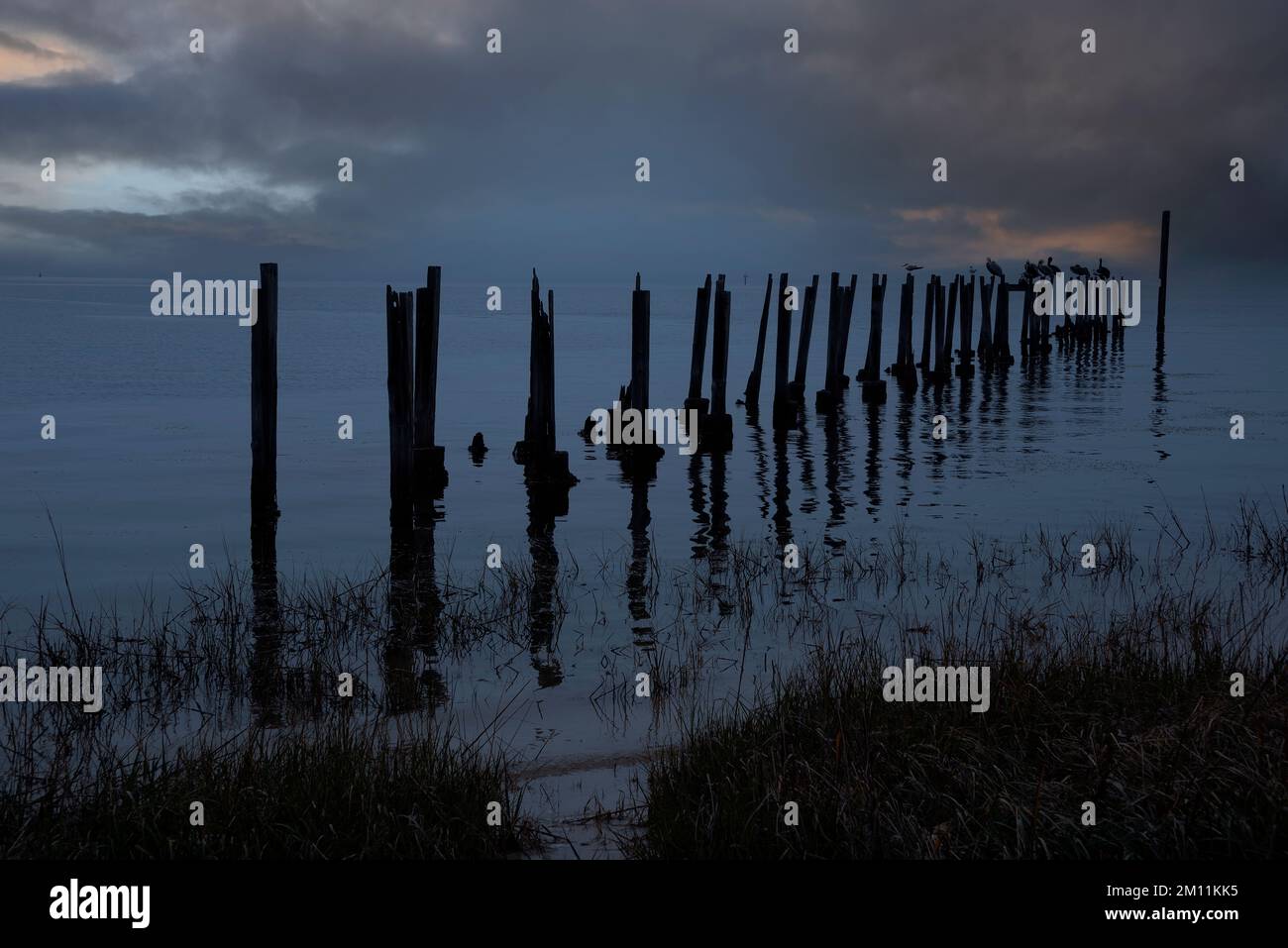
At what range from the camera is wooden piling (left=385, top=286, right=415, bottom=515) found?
1398 cm

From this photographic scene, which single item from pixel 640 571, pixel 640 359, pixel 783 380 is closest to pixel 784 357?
pixel 783 380

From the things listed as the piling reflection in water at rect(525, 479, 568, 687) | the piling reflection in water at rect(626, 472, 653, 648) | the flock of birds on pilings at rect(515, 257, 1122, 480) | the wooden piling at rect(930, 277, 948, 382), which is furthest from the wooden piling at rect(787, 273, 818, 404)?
the piling reflection in water at rect(525, 479, 568, 687)

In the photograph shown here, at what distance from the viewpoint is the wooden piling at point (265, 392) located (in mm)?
13023

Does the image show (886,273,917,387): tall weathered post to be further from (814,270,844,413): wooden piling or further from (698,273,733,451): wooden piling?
(698,273,733,451): wooden piling

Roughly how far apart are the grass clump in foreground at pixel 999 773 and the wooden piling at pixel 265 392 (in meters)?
8.30

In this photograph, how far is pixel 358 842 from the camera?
4.83 metres

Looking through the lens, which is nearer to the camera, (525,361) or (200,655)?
(200,655)

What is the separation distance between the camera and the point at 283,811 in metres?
5.00

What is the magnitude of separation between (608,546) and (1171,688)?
7.60m

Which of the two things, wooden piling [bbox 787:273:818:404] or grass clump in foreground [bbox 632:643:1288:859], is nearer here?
grass clump in foreground [bbox 632:643:1288:859]

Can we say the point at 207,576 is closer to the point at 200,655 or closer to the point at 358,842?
the point at 200,655

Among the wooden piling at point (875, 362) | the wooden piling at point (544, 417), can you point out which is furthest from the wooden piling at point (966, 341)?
the wooden piling at point (544, 417)

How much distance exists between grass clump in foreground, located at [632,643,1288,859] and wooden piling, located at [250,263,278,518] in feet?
27.2

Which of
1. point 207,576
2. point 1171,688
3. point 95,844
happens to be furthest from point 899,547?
point 95,844
